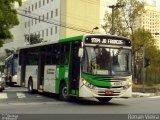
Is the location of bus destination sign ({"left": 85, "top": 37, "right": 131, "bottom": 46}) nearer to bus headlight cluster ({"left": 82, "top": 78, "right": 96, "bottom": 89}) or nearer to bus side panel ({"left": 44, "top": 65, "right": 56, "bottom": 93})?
bus headlight cluster ({"left": 82, "top": 78, "right": 96, "bottom": 89})

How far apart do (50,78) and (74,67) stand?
142 inches

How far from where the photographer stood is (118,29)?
51.1 meters

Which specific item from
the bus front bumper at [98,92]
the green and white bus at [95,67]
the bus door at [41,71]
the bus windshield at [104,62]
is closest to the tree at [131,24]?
the bus door at [41,71]

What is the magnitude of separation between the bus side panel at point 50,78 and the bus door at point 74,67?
8.60 ft

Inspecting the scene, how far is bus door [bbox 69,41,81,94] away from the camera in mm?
21812

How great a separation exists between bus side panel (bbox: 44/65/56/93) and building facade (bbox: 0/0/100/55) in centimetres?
6709

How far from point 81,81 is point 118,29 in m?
30.4

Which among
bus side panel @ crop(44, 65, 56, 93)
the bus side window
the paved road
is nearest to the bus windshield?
the paved road

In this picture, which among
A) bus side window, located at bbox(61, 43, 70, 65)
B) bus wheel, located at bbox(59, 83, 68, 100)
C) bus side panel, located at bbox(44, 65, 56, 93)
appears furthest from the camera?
bus side panel, located at bbox(44, 65, 56, 93)

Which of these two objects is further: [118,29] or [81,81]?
[118,29]

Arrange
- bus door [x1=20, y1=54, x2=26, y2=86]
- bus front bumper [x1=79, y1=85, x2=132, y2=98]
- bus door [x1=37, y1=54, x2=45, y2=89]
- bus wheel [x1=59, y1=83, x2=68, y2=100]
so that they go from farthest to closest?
bus door [x1=20, y1=54, x2=26, y2=86] → bus door [x1=37, y1=54, x2=45, y2=89] → bus wheel [x1=59, y1=83, x2=68, y2=100] → bus front bumper [x1=79, y1=85, x2=132, y2=98]

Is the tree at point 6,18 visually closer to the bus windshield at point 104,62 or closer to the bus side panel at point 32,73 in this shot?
the bus side panel at point 32,73

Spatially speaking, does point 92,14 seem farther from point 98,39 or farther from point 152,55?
point 98,39

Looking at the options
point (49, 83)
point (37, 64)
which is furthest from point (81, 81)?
point (37, 64)
